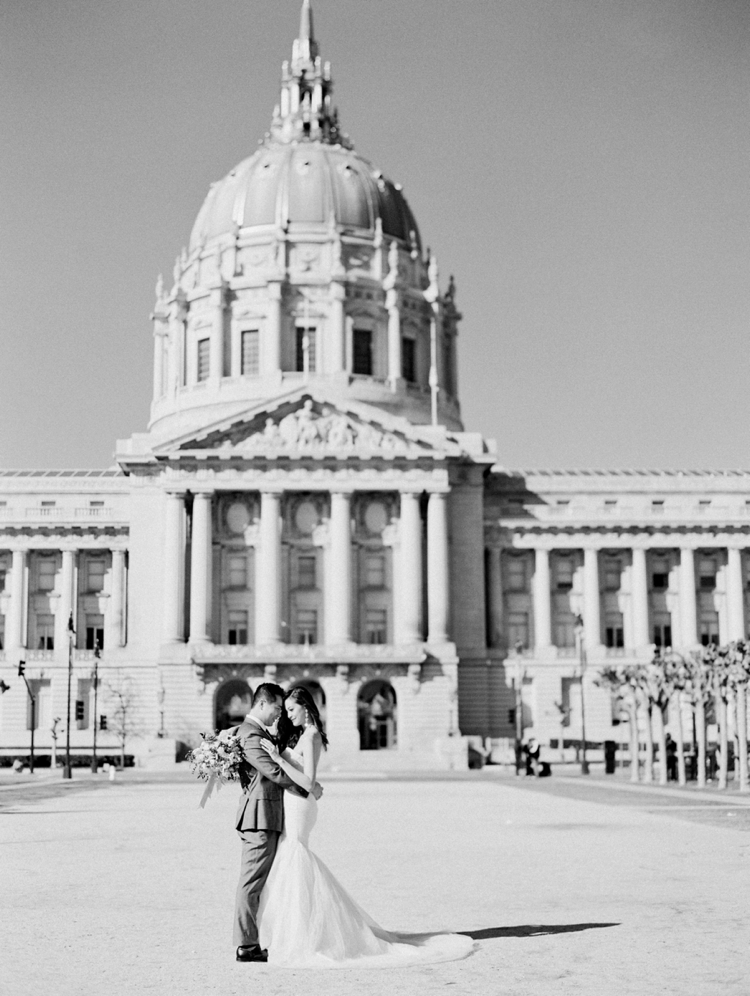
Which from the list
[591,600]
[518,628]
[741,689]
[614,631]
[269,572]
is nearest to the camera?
[741,689]

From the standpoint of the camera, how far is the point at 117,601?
11712cm

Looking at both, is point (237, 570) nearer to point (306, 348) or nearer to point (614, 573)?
point (306, 348)

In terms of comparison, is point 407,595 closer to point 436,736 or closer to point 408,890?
point 436,736

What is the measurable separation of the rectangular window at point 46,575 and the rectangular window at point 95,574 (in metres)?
2.51

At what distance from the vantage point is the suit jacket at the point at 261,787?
16.0 meters

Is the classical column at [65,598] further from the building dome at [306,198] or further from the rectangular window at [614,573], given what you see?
the rectangular window at [614,573]

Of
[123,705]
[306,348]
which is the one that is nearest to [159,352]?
[306,348]

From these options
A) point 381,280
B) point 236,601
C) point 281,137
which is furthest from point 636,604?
point 281,137

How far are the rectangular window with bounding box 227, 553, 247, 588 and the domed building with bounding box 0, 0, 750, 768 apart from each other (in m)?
0.10

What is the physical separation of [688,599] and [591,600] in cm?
710

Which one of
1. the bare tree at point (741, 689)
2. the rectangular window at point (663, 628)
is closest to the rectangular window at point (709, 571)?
the rectangular window at point (663, 628)

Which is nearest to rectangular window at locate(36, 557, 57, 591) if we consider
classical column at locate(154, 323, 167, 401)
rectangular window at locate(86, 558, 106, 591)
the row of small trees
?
rectangular window at locate(86, 558, 106, 591)

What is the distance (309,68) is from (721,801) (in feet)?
386

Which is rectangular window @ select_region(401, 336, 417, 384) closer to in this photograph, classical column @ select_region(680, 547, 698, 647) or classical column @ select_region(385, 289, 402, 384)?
classical column @ select_region(385, 289, 402, 384)
